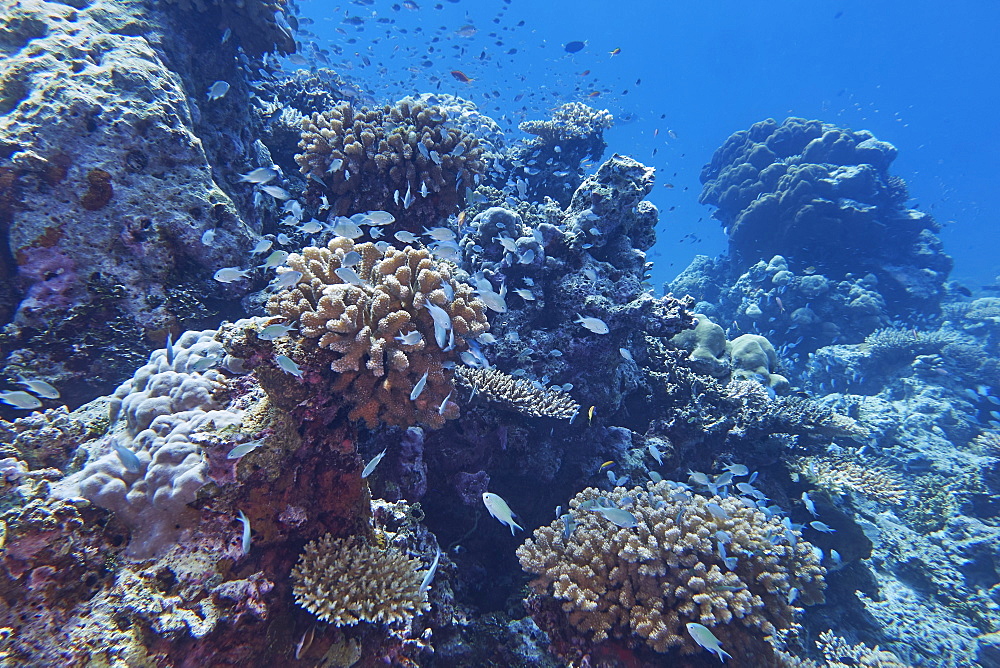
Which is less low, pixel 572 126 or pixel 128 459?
pixel 572 126

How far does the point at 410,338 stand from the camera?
3.74 meters

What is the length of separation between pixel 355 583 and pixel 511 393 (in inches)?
112

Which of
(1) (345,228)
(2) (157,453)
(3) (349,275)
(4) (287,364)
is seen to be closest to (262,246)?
(1) (345,228)

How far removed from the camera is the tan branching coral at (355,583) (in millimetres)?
2971

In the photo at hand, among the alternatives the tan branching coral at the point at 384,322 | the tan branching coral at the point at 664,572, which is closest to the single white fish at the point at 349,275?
the tan branching coral at the point at 384,322

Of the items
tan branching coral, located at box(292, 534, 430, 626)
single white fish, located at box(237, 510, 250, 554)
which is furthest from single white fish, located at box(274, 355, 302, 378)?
tan branching coral, located at box(292, 534, 430, 626)

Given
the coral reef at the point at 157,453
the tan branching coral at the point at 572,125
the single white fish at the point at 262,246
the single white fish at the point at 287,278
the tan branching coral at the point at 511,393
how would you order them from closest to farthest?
the coral reef at the point at 157,453
the single white fish at the point at 287,278
the single white fish at the point at 262,246
the tan branching coral at the point at 511,393
the tan branching coral at the point at 572,125

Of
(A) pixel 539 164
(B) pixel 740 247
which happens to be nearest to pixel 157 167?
(A) pixel 539 164

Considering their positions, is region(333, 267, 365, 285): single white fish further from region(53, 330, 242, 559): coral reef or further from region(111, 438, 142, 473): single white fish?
region(111, 438, 142, 473): single white fish

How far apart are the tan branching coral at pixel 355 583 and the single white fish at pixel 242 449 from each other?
0.87 m

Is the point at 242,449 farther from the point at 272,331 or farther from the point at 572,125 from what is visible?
the point at 572,125

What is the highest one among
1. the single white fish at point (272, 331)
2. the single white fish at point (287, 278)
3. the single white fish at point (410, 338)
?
the single white fish at point (410, 338)

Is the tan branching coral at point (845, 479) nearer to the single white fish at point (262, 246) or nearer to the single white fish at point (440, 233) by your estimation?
the single white fish at point (440, 233)

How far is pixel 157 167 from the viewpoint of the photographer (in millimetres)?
4820
